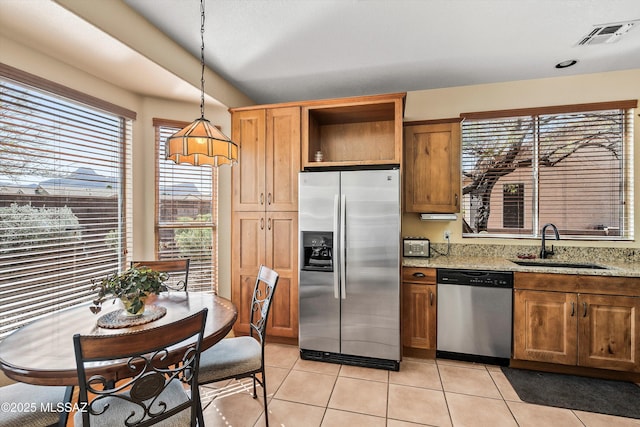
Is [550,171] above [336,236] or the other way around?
above

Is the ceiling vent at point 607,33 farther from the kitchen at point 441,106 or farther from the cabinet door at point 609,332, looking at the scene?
the cabinet door at point 609,332

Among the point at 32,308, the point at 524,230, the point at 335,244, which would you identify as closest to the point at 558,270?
the point at 524,230

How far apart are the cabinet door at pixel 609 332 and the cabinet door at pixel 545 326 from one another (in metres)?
0.07

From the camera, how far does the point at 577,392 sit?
89.8 inches

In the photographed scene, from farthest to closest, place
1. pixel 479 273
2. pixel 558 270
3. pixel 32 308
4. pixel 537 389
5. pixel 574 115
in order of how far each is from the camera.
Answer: pixel 574 115
pixel 479 273
pixel 558 270
pixel 537 389
pixel 32 308

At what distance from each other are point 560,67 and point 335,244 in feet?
8.99

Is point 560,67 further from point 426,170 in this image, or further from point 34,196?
point 34,196

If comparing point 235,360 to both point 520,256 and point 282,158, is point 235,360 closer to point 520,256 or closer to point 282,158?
point 282,158

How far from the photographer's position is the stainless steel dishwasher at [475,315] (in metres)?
2.60

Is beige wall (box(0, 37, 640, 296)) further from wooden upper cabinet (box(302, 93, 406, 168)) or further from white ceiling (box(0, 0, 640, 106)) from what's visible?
wooden upper cabinet (box(302, 93, 406, 168))

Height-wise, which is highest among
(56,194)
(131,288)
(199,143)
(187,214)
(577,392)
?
(199,143)

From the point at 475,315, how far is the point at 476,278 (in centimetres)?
34

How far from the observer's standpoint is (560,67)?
2.81 meters

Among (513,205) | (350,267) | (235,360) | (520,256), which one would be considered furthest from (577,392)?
(235,360)
